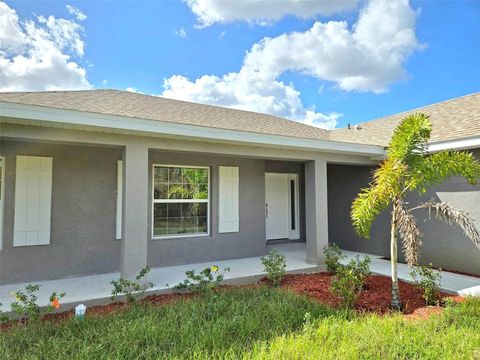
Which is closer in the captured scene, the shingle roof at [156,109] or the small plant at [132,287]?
the small plant at [132,287]

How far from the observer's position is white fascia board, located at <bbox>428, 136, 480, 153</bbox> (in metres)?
6.16

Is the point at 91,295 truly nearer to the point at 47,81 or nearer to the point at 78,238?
the point at 78,238

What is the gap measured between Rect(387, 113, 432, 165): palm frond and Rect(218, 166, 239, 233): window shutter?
4.33 m

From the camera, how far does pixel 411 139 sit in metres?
4.70

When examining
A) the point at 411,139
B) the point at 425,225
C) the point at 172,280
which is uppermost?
the point at 411,139

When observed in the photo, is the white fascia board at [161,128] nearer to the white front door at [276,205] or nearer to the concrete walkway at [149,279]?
the concrete walkway at [149,279]

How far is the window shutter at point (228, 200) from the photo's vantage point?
7996 millimetres

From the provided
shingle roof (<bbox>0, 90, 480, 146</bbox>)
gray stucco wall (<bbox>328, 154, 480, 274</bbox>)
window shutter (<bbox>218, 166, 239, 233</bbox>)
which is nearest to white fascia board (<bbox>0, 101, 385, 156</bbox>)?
shingle roof (<bbox>0, 90, 480, 146</bbox>)

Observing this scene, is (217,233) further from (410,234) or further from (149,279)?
(410,234)

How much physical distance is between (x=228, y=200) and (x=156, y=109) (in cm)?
351

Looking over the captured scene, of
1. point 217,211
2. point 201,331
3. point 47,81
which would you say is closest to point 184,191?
point 217,211

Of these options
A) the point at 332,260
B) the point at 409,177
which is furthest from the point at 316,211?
the point at 409,177

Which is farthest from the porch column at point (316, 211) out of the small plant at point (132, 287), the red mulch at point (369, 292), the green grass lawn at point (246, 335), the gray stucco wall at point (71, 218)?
the gray stucco wall at point (71, 218)

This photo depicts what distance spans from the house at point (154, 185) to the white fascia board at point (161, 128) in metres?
0.02
